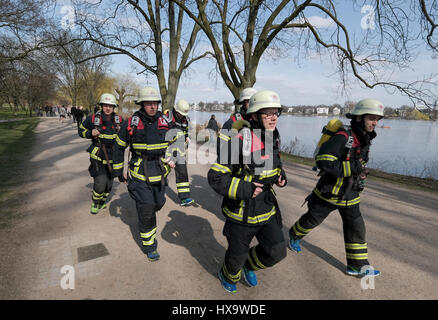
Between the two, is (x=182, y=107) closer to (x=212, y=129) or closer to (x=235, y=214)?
(x=235, y=214)

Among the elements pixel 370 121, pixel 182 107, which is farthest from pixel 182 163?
pixel 370 121

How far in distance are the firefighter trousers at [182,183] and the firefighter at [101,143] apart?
1.31 m

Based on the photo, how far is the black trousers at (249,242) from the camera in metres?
2.43

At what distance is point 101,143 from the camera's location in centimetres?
452

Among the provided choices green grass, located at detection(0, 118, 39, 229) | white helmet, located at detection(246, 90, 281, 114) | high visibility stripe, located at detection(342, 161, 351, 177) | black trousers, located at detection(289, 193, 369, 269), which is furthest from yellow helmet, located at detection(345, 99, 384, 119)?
green grass, located at detection(0, 118, 39, 229)

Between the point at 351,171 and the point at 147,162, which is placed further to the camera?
the point at 147,162

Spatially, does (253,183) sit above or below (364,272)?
above

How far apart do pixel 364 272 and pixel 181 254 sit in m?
2.28

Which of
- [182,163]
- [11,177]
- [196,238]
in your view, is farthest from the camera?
[11,177]

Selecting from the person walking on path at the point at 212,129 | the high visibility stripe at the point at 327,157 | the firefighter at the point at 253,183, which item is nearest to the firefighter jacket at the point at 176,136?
the firefighter at the point at 253,183

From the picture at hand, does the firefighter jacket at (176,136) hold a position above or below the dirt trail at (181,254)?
above

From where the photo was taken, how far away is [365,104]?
2844mm

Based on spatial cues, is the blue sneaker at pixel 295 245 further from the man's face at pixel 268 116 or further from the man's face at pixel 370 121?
the man's face at pixel 268 116

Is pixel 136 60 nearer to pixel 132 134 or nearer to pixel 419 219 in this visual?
pixel 132 134
